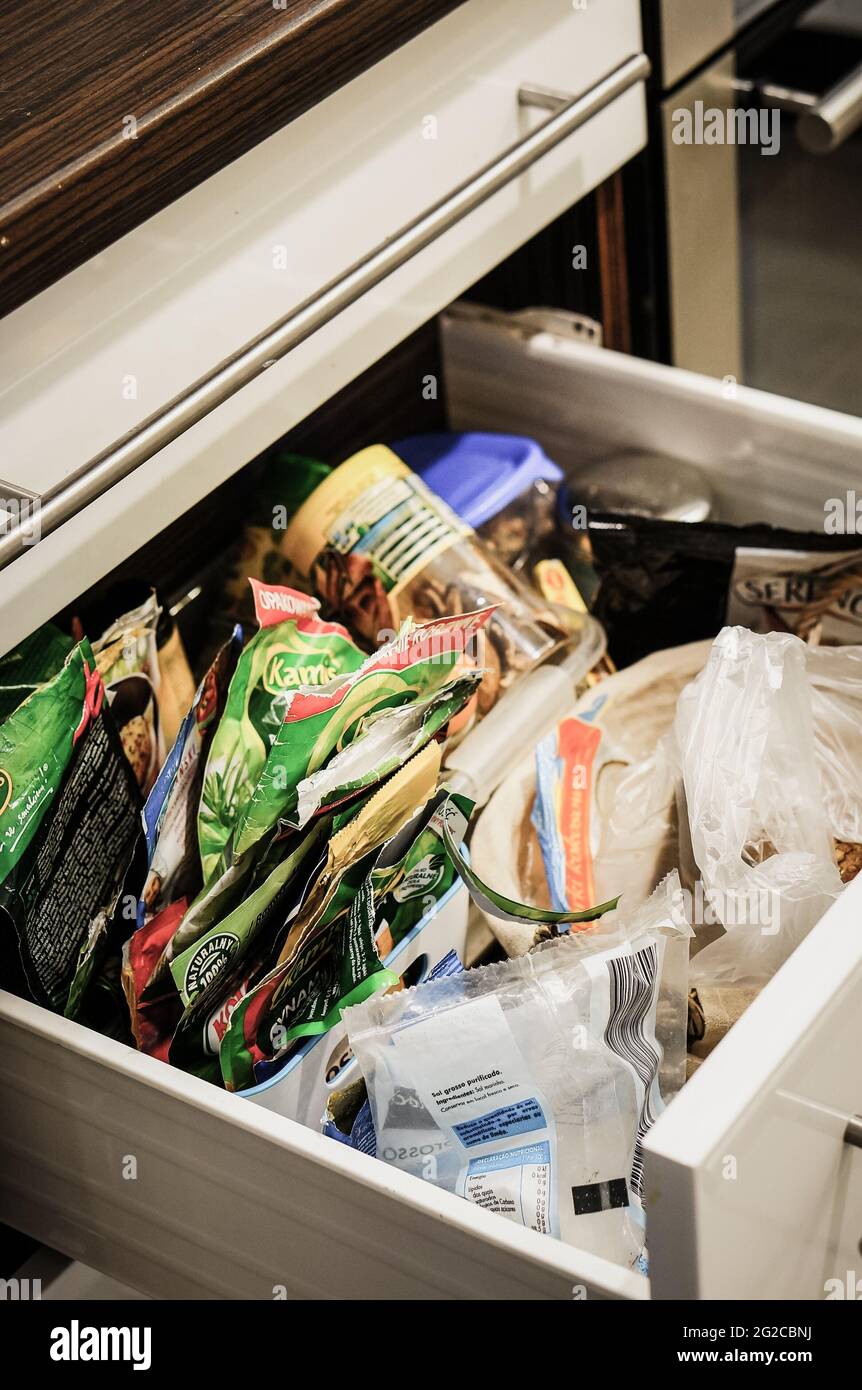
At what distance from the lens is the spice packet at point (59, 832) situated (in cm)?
63

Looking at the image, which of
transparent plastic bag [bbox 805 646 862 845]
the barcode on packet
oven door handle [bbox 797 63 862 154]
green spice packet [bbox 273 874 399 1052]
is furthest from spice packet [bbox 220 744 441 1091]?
oven door handle [bbox 797 63 862 154]

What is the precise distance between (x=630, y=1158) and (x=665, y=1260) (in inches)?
3.8

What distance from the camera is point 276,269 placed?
0.71 metres

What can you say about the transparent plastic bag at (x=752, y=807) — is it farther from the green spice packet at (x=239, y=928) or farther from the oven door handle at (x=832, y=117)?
the oven door handle at (x=832, y=117)

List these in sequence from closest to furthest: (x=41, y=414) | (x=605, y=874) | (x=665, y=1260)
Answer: (x=665, y=1260) < (x=41, y=414) < (x=605, y=874)

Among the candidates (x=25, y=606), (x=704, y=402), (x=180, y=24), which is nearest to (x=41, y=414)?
(x=25, y=606)

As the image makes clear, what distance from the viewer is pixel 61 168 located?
0.59 meters

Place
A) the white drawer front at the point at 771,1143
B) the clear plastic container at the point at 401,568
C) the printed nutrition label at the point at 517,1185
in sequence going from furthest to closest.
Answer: the clear plastic container at the point at 401,568 → the printed nutrition label at the point at 517,1185 → the white drawer front at the point at 771,1143

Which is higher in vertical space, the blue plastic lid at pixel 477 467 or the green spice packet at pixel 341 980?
the blue plastic lid at pixel 477 467

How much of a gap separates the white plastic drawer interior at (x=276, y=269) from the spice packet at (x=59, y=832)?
0.04 metres

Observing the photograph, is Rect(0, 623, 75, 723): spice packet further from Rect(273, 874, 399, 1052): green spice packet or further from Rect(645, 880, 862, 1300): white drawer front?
Rect(645, 880, 862, 1300): white drawer front

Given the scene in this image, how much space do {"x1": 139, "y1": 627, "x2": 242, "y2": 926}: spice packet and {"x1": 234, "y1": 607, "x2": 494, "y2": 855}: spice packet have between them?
55 millimetres

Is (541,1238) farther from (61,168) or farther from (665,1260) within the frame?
(61,168)

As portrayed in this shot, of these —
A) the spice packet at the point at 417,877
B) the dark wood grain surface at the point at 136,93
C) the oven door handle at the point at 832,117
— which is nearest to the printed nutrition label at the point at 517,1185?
the spice packet at the point at 417,877
